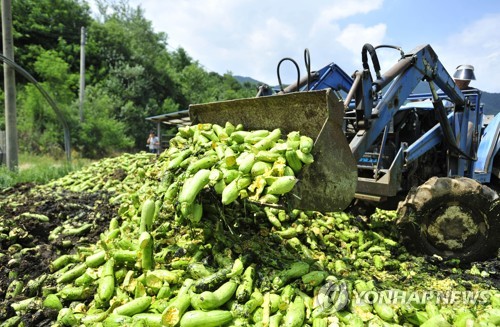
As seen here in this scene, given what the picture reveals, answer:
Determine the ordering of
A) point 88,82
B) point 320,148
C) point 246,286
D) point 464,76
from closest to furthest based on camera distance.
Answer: point 246,286
point 320,148
point 464,76
point 88,82

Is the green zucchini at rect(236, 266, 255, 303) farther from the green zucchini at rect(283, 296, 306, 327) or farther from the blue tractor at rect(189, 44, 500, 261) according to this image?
the blue tractor at rect(189, 44, 500, 261)

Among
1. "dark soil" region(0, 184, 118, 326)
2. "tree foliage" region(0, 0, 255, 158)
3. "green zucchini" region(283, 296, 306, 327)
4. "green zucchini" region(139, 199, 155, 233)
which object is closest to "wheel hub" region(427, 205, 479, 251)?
"green zucchini" region(283, 296, 306, 327)

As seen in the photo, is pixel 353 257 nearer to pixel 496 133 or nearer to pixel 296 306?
pixel 296 306

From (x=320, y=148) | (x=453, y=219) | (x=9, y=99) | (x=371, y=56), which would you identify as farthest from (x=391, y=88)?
(x=9, y=99)

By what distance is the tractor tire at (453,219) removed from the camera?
4.61 m

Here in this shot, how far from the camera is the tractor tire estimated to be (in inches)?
182

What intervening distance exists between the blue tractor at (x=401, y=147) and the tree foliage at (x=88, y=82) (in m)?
20.3

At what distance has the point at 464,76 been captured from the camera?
7.14 m

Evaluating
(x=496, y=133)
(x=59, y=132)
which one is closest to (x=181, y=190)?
(x=496, y=133)

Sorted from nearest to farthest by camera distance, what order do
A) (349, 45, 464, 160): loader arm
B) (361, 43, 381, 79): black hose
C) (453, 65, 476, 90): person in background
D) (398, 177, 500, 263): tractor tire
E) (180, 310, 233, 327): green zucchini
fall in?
(180, 310, 233, 327): green zucchini
(349, 45, 464, 160): loader arm
(361, 43, 381, 79): black hose
(398, 177, 500, 263): tractor tire
(453, 65, 476, 90): person in background

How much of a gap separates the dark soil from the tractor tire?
14.4 ft

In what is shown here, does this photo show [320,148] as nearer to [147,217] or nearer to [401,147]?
[147,217]

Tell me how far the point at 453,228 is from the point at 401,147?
1.33m

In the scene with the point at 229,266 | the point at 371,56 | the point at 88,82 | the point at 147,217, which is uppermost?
the point at 88,82
